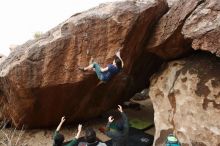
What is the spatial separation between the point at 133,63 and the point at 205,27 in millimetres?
3162

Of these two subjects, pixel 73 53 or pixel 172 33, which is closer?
pixel 172 33

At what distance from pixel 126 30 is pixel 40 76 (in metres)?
2.86

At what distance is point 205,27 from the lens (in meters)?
7.80

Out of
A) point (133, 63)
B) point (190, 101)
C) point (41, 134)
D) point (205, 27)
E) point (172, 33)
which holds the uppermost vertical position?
point (205, 27)

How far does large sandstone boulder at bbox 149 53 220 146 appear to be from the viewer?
26.4 ft

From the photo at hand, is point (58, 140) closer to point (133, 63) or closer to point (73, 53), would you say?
Answer: point (73, 53)

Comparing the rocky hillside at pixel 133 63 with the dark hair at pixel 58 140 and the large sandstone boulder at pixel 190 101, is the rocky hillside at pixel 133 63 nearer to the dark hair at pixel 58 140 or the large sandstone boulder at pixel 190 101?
the large sandstone boulder at pixel 190 101

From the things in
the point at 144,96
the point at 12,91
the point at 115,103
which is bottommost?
the point at 144,96

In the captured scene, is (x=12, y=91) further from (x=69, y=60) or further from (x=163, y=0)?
(x=163, y=0)

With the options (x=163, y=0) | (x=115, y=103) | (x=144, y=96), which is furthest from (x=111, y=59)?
(x=144, y=96)

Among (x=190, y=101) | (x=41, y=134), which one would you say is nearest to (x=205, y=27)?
(x=190, y=101)

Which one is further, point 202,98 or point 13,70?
point 13,70

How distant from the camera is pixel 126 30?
9.29m

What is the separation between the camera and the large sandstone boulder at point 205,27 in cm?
A: 761
